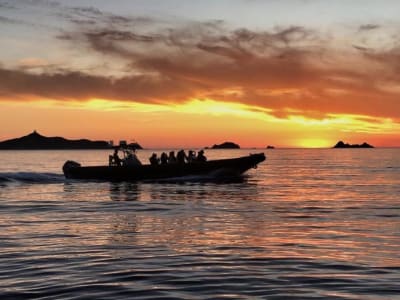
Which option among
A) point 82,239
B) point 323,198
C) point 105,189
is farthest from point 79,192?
point 82,239

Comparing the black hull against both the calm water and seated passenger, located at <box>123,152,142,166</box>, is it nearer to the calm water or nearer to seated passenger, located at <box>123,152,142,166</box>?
seated passenger, located at <box>123,152,142,166</box>

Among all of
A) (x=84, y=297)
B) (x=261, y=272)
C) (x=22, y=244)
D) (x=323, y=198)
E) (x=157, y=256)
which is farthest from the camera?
(x=323, y=198)

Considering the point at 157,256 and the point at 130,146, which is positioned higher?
the point at 130,146

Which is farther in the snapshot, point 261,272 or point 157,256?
point 157,256

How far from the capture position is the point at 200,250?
14203 millimetres

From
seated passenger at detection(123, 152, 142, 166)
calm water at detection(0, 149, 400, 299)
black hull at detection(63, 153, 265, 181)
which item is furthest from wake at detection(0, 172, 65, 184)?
calm water at detection(0, 149, 400, 299)

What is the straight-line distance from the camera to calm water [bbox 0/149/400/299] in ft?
33.2

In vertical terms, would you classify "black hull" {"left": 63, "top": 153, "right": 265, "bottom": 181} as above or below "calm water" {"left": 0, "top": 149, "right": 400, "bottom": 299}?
above

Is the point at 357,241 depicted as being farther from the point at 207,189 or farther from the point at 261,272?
the point at 207,189

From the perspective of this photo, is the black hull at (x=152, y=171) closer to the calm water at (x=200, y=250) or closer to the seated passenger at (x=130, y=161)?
the seated passenger at (x=130, y=161)

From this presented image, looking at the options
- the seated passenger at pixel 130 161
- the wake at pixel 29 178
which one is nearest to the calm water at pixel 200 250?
the seated passenger at pixel 130 161

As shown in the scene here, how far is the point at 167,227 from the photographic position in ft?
62.4

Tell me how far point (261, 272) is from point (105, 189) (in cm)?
2855

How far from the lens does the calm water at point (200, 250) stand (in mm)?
10109
